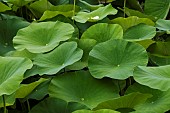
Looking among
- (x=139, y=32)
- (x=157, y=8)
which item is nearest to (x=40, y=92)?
(x=139, y=32)

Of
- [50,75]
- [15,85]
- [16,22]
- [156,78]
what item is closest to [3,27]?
[16,22]

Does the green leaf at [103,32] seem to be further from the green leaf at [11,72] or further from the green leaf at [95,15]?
the green leaf at [11,72]

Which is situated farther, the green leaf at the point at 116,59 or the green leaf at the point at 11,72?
the green leaf at the point at 116,59

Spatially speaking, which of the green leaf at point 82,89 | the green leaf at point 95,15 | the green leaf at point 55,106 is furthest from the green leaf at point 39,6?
the green leaf at point 55,106

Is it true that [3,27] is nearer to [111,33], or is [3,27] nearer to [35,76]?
[35,76]

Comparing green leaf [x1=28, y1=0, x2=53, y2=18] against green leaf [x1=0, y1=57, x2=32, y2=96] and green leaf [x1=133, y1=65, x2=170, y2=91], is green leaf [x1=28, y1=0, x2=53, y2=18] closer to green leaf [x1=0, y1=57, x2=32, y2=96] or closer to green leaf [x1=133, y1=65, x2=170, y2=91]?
green leaf [x1=0, y1=57, x2=32, y2=96]

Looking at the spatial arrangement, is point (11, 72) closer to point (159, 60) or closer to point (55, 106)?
point (55, 106)

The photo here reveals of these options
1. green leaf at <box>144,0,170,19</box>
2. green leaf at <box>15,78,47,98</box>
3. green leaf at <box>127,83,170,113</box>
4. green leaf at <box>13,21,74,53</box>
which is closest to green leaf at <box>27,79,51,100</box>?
green leaf at <box>15,78,47,98</box>
